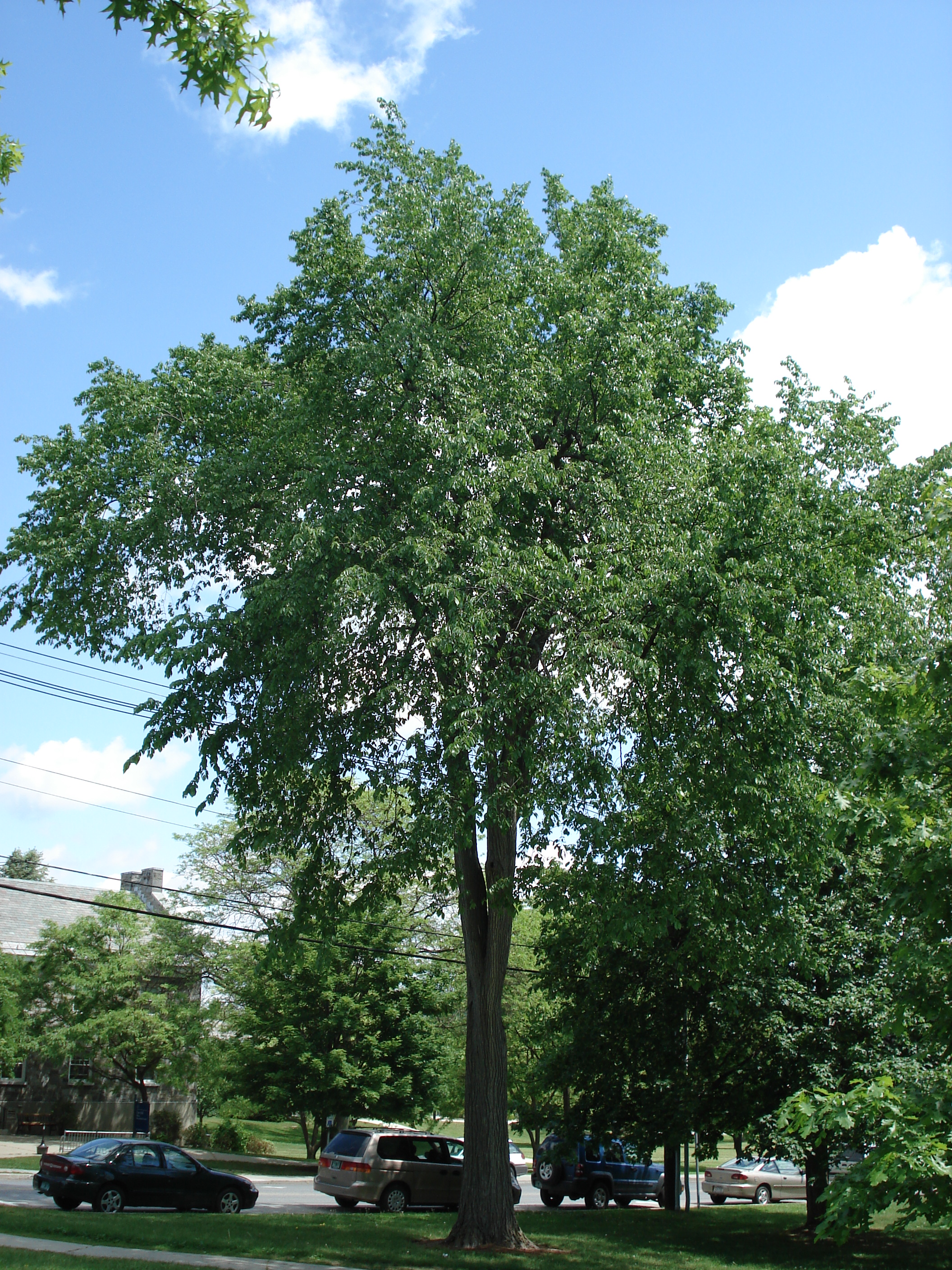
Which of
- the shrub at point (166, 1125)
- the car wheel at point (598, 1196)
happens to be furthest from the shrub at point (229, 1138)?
the car wheel at point (598, 1196)

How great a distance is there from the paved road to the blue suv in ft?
1.38

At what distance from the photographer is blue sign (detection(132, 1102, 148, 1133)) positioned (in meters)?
35.1

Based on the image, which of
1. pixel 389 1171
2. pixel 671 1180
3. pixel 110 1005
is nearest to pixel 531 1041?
pixel 671 1180

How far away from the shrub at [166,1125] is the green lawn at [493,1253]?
67.8ft

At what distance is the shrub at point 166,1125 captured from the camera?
125ft

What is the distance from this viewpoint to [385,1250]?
14125 mm

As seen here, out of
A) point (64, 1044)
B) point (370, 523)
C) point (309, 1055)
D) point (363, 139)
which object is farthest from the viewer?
point (64, 1044)

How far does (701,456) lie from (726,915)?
267 inches

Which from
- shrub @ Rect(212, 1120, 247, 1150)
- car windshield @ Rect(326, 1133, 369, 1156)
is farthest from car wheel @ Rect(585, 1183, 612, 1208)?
shrub @ Rect(212, 1120, 247, 1150)

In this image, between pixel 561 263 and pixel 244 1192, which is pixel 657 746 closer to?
pixel 561 263

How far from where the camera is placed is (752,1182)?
3089cm

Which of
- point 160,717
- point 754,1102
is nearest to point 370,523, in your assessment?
point 160,717

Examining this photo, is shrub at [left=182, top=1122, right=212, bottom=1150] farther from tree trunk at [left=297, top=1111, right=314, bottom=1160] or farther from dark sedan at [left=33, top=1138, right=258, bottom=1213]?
dark sedan at [left=33, top=1138, right=258, bottom=1213]

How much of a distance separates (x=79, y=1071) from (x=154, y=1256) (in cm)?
2891
